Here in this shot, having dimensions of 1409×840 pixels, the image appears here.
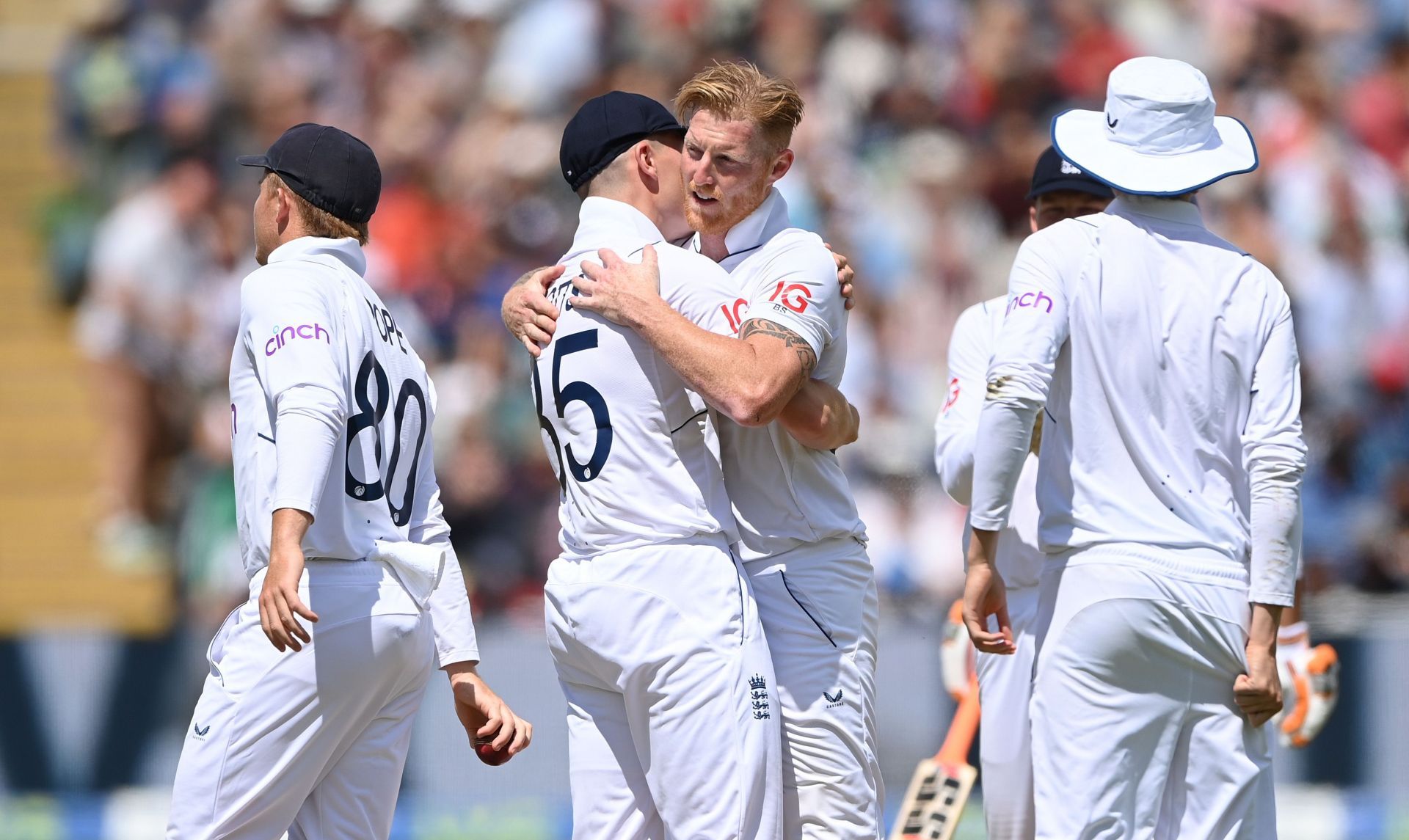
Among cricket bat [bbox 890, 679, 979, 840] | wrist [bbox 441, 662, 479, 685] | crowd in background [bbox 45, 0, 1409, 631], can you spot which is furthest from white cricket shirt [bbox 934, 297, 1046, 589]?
crowd in background [bbox 45, 0, 1409, 631]

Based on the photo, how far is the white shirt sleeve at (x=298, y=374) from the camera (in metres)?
3.68

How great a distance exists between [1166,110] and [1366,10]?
27.8 feet

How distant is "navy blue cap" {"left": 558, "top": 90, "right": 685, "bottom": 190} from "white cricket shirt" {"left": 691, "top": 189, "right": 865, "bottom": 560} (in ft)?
1.17

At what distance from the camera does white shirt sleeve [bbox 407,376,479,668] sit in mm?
4207

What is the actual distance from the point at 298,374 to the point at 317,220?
1.73ft

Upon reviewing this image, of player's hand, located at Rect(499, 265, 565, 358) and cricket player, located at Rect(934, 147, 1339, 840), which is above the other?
player's hand, located at Rect(499, 265, 565, 358)

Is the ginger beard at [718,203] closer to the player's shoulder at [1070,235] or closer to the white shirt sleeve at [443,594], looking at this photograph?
the player's shoulder at [1070,235]

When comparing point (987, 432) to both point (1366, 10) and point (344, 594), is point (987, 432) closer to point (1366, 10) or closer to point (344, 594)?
point (344, 594)

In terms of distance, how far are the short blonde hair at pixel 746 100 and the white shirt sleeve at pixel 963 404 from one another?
129 cm

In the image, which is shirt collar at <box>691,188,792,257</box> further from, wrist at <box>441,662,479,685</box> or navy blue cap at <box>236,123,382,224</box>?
wrist at <box>441,662,479,685</box>

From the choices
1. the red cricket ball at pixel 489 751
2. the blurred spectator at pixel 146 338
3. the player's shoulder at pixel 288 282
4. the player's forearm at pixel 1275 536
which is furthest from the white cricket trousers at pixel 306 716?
the blurred spectator at pixel 146 338

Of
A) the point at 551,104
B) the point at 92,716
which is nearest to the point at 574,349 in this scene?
the point at 92,716

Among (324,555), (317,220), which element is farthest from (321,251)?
(324,555)

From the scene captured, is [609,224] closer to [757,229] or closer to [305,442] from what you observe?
[757,229]
